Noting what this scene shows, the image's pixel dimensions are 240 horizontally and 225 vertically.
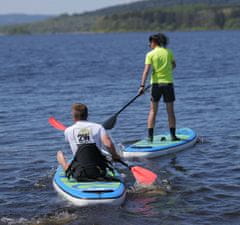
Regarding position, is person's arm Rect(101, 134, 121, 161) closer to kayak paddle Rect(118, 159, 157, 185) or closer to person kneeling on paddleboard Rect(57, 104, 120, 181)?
person kneeling on paddleboard Rect(57, 104, 120, 181)

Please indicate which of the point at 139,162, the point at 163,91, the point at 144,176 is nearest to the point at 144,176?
the point at 144,176

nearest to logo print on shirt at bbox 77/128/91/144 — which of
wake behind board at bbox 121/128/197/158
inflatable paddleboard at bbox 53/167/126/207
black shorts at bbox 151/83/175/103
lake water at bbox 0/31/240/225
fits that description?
inflatable paddleboard at bbox 53/167/126/207

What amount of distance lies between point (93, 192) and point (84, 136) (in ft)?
2.83

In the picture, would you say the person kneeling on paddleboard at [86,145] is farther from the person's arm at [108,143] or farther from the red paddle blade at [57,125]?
the red paddle blade at [57,125]

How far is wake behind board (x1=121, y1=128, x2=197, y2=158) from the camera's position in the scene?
43.9 ft

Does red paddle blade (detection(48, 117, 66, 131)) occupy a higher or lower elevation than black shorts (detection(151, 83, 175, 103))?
lower

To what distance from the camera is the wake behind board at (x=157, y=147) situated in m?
13.4

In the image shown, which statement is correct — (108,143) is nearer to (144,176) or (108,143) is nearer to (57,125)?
(144,176)

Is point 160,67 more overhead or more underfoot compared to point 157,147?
more overhead

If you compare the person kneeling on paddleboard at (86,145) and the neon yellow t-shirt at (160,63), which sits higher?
the neon yellow t-shirt at (160,63)

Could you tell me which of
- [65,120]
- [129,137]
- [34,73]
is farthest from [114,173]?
[34,73]

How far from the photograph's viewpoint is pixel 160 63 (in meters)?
13.4

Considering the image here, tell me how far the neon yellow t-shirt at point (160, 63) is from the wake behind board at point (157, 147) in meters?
1.35

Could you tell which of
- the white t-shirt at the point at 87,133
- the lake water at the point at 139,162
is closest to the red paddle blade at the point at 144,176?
the lake water at the point at 139,162
